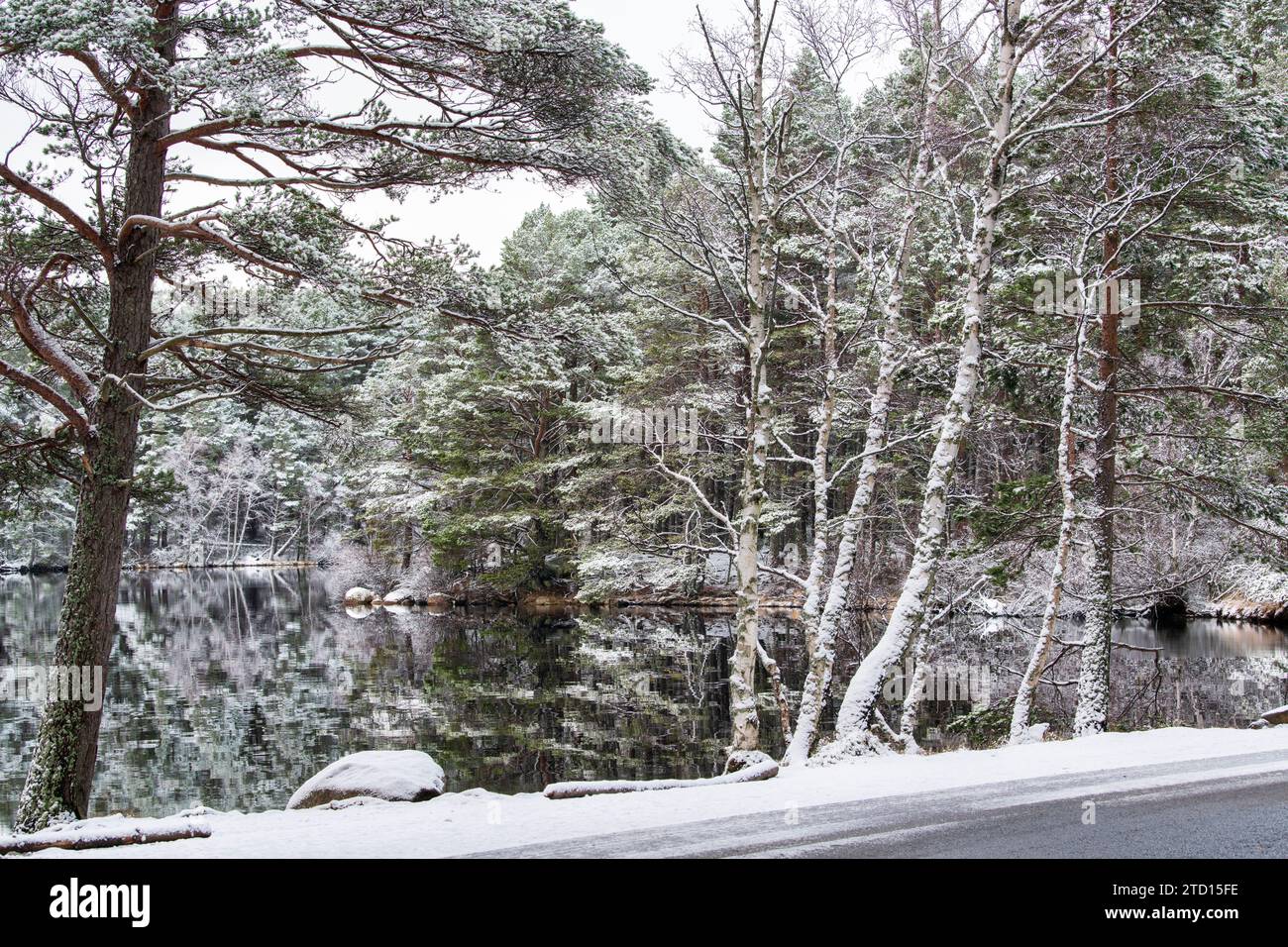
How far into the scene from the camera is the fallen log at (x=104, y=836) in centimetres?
511

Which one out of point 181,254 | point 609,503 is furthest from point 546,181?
point 609,503

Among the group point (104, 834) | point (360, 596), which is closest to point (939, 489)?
point (104, 834)

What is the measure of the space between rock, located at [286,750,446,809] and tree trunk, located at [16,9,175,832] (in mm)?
1960

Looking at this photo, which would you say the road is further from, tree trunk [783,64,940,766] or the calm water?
the calm water

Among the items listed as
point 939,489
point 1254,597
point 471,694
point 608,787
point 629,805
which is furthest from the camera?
point 1254,597

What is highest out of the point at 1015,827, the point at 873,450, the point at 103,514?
the point at 873,450

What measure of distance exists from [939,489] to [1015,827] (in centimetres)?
451

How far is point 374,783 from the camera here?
27.4 ft

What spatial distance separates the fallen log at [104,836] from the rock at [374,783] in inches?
111

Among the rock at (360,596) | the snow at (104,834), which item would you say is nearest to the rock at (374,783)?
the snow at (104,834)

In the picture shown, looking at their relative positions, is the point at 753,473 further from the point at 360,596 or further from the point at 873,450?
the point at 360,596

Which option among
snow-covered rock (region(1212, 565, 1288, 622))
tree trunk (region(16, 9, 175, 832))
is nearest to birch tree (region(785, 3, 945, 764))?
tree trunk (region(16, 9, 175, 832))

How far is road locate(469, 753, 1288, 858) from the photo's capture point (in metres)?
4.79
